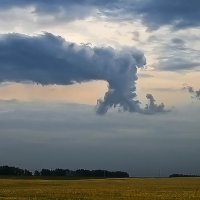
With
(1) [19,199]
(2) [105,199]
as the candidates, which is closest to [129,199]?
(2) [105,199]

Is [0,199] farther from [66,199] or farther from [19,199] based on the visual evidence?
[66,199]

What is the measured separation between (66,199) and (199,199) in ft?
42.4

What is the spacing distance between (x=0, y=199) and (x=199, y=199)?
19.3m

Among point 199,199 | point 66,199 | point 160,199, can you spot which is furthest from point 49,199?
point 199,199

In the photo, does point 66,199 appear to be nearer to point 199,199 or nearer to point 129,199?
point 129,199

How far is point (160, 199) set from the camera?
51.0 meters

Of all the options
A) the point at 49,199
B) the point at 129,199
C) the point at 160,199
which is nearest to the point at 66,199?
the point at 49,199

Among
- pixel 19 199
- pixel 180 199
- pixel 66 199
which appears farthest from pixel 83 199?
pixel 180 199

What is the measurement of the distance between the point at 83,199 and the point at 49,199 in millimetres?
3292

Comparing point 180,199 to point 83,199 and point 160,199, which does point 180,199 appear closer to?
point 160,199

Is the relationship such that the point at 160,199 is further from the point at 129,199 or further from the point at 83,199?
the point at 83,199

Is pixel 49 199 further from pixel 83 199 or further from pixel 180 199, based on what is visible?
pixel 180 199

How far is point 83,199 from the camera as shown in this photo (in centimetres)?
5053

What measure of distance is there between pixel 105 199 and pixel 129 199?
233 centimetres
